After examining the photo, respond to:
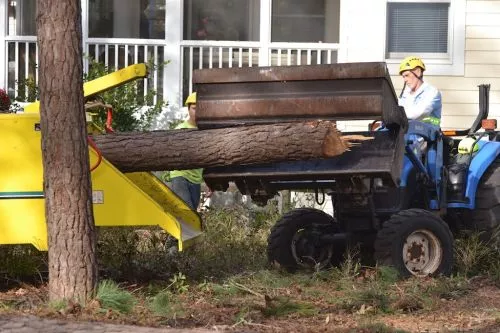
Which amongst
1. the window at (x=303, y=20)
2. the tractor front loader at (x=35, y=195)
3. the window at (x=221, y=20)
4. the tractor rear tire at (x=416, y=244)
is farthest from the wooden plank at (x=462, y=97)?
the tractor front loader at (x=35, y=195)

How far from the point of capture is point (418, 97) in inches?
418

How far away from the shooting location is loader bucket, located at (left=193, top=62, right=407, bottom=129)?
342 inches

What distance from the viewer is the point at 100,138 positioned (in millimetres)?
9078

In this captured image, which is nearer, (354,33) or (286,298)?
(286,298)

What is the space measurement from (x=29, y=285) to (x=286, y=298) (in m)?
2.10

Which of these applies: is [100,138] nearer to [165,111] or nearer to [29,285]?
[29,285]

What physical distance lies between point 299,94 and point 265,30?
22.7 feet

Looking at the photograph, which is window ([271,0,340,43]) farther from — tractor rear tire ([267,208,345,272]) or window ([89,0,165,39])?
tractor rear tire ([267,208,345,272])

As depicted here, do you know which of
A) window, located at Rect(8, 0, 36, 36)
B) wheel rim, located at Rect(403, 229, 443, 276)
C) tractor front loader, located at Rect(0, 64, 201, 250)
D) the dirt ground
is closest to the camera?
the dirt ground

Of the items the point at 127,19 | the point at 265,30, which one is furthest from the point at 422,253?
the point at 127,19

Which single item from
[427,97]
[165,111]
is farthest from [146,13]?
[427,97]

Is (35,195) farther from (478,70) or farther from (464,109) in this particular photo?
(478,70)

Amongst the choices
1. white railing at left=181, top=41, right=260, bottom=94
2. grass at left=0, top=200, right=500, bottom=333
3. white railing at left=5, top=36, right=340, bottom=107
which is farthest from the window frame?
grass at left=0, top=200, right=500, bottom=333

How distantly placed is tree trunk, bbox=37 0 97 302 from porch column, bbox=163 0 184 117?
7506mm
